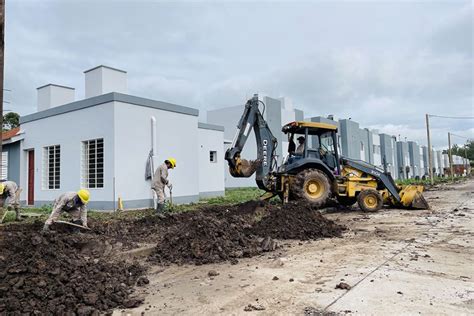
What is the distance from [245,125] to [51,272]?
7.92 m

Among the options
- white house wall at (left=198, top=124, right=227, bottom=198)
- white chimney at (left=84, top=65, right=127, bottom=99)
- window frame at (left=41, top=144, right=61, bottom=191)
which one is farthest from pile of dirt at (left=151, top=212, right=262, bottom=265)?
white chimney at (left=84, top=65, right=127, bottom=99)

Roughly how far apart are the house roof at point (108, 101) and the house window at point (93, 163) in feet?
5.09

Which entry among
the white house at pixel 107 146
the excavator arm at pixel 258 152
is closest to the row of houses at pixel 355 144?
the excavator arm at pixel 258 152

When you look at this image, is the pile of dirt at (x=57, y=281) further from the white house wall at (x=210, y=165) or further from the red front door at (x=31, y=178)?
the white house wall at (x=210, y=165)

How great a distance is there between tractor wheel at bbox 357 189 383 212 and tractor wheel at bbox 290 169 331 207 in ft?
4.31

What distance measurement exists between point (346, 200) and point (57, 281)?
1118 centimetres

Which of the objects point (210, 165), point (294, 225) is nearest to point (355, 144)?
point (210, 165)

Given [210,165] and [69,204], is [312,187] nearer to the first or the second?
[69,204]

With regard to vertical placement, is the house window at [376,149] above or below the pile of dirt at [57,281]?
above

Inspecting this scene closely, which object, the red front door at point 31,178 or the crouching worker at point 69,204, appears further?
the red front door at point 31,178

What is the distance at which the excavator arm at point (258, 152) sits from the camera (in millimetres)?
11258

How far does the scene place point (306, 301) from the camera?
4348 millimetres

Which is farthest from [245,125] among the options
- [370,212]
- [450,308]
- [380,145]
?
[380,145]

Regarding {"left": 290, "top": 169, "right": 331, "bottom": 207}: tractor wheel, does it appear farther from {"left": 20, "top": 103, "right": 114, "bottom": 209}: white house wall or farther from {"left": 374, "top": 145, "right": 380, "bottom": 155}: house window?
{"left": 374, "top": 145, "right": 380, "bottom": 155}: house window
